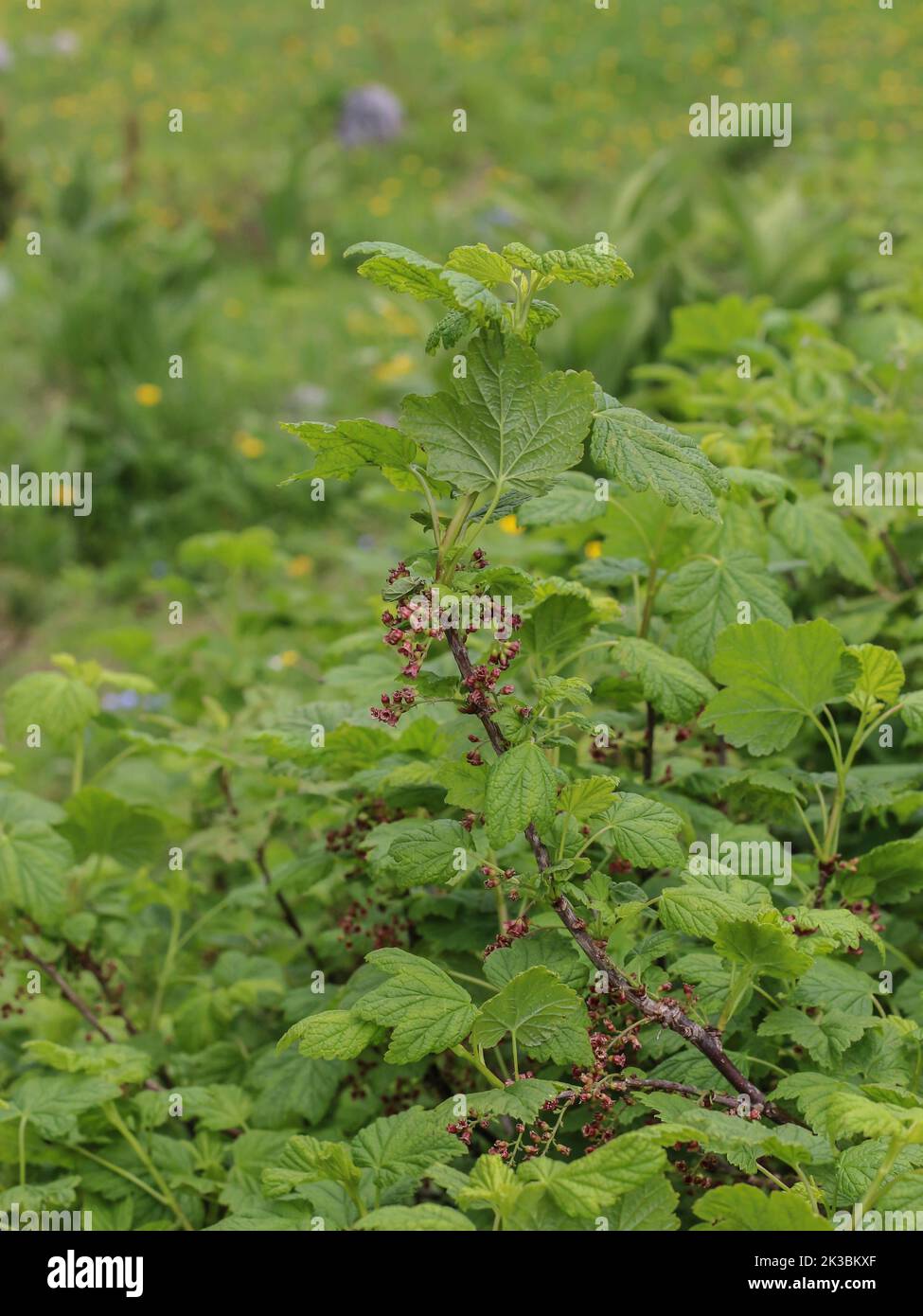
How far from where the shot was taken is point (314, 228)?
6.60m

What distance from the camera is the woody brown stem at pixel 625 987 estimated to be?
1.47m

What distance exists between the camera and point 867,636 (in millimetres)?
2285

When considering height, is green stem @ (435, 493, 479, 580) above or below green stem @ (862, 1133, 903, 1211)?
above

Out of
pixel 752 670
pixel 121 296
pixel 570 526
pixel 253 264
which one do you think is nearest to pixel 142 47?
pixel 253 264

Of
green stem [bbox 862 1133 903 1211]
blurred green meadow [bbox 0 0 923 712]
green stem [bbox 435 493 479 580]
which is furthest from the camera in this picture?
blurred green meadow [bbox 0 0 923 712]

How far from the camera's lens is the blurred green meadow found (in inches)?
171

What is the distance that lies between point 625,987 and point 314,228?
5.71 m

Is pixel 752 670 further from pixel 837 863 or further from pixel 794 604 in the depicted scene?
pixel 794 604

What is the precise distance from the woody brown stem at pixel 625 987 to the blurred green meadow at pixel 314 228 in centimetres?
94

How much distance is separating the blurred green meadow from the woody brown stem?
94 cm

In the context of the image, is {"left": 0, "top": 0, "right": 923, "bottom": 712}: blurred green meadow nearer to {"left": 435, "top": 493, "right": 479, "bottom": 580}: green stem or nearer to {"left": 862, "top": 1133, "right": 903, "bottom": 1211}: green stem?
{"left": 435, "top": 493, "right": 479, "bottom": 580}: green stem

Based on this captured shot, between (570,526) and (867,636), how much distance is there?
54cm

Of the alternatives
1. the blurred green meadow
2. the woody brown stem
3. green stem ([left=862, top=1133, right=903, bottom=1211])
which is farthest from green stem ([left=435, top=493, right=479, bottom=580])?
the blurred green meadow

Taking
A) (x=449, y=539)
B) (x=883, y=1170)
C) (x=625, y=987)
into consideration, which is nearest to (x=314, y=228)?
(x=449, y=539)
